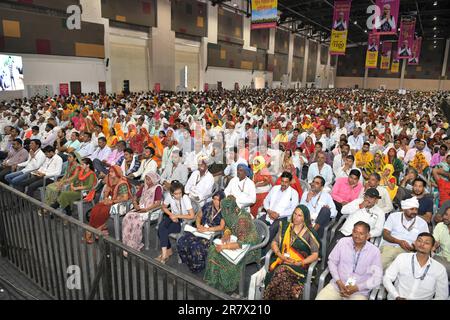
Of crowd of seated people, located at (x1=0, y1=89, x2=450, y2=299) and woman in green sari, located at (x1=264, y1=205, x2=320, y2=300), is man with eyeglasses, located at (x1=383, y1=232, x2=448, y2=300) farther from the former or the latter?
woman in green sari, located at (x1=264, y1=205, x2=320, y2=300)

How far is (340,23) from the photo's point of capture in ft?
57.3

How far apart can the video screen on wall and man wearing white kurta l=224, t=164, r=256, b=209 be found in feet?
49.7

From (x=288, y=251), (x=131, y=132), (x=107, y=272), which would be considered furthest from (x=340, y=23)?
(x=107, y=272)

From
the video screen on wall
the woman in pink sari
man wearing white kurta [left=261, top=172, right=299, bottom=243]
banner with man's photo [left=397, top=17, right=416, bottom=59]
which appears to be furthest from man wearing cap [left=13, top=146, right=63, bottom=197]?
banner with man's photo [left=397, top=17, right=416, bottom=59]

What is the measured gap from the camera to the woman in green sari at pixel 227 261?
11.8 feet

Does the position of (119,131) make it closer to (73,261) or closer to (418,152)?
(73,261)

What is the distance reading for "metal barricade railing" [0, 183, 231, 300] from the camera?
2266mm

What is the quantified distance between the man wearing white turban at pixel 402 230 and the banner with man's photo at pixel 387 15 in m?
12.9

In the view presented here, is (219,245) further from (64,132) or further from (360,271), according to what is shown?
(64,132)

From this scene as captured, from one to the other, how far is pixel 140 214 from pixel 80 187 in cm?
150

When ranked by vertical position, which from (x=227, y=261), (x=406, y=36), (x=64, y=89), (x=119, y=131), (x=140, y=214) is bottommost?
(x=227, y=261)

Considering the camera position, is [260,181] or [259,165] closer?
[260,181]

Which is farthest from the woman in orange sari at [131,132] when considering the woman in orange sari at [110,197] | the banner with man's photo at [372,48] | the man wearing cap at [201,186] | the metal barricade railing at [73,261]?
the banner with man's photo at [372,48]

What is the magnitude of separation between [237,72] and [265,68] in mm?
5943
